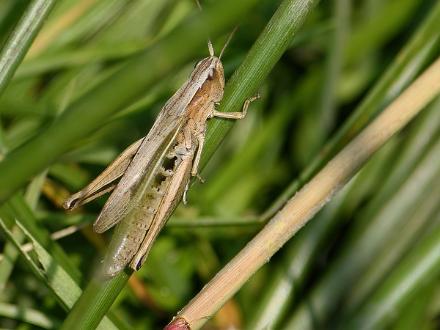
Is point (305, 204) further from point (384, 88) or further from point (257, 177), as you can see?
point (257, 177)

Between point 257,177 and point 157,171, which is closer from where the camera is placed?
point 157,171

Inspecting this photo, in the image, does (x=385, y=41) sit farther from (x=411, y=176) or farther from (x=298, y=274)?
(x=298, y=274)

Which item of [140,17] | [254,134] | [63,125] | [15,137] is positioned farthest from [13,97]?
[63,125]

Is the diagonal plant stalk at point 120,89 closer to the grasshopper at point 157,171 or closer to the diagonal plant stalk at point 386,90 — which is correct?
the grasshopper at point 157,171

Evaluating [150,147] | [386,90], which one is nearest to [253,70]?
[150,147]

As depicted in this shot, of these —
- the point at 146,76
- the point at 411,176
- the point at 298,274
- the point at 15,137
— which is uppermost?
the point at 15,137

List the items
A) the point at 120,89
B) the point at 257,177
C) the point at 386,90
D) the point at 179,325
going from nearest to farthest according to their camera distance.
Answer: the point at 120,89 → the point at 179,325 → the point at 386,90 → the point at 257,177

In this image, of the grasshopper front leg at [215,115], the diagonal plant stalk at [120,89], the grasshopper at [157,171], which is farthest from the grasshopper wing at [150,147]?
the diagonal plant stalk at [120,89]
